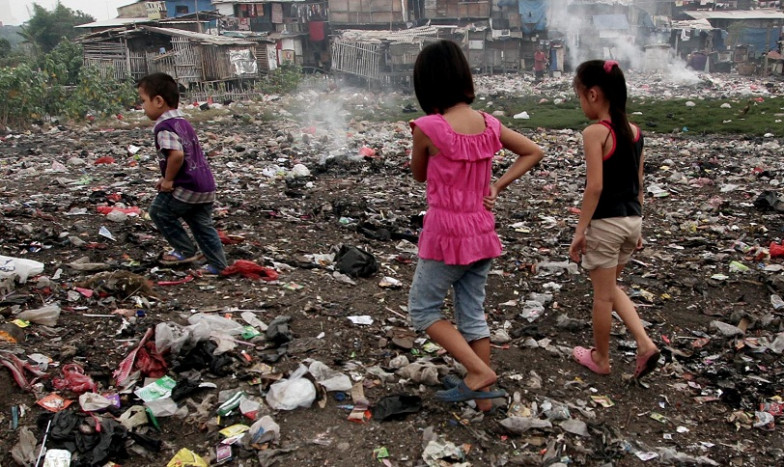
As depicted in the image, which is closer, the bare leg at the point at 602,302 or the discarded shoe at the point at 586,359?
the bare leg at the point at 602,302

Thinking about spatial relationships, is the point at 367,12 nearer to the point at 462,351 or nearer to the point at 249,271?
the point at 249,271

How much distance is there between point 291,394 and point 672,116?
524 inches

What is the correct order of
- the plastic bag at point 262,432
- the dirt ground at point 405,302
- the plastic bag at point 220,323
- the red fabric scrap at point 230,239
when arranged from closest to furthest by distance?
the plastic bag at point 262,432 < the dirt ground at point 405,302 < the plastic bag at point 220,323 < the red fabric scrap at point 230,239

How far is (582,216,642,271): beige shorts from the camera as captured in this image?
9.53 feet

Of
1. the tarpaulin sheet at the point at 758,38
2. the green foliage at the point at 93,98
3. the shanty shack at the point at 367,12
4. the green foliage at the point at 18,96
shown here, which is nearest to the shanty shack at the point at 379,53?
the shanty shack at the point at 367,12

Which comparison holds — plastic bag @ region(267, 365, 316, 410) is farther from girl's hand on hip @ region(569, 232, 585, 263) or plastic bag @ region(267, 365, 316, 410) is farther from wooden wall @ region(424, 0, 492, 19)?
wooden wall @ region(424, 0, 492, 19)

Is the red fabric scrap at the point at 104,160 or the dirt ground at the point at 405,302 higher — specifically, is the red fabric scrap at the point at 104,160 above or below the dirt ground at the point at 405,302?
above

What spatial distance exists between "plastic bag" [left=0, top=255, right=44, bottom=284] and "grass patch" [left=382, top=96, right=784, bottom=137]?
1106cm

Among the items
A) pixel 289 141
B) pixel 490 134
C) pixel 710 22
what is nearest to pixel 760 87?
pixel 289 141

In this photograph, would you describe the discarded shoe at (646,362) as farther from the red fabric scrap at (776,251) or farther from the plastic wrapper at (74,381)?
the red fabric scrap at (776,251)

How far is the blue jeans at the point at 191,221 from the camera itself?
4.18 meters

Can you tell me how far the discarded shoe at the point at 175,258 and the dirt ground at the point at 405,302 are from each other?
0.07 metres

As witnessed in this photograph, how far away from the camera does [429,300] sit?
2588mm

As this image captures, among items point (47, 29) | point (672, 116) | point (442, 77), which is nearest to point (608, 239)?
point (442, 77)
